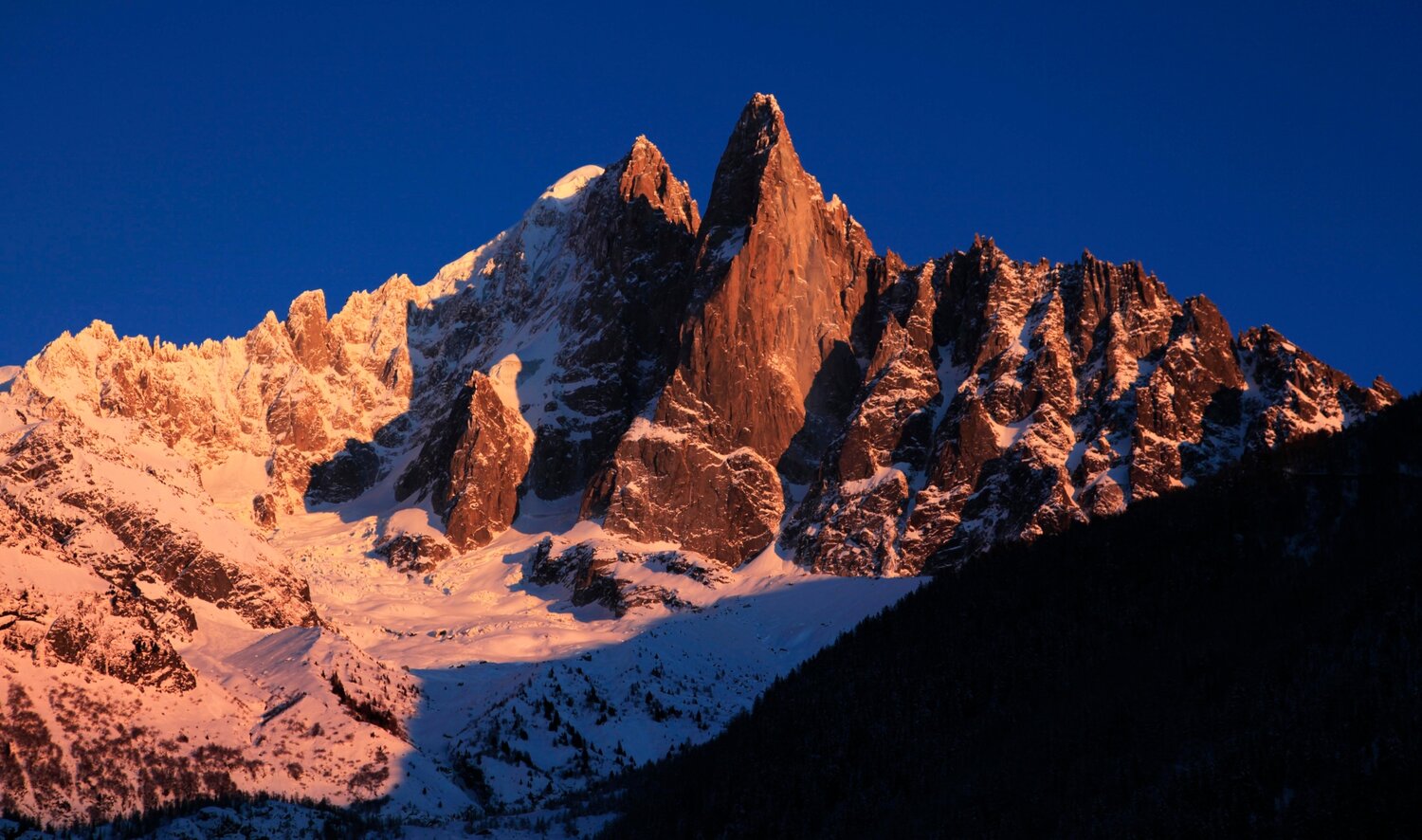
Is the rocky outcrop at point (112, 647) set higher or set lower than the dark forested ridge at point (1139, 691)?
higher

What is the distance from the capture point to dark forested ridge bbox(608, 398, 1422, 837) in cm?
8869

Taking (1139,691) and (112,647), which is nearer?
(1139,691)

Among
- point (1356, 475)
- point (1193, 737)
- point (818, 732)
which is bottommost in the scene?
point (1193, 737)

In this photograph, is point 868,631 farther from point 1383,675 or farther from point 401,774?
point 1383,675

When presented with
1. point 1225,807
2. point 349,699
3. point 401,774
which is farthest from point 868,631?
point 1225,807

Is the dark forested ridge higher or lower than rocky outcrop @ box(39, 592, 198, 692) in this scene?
lower

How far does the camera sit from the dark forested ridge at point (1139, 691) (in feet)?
291

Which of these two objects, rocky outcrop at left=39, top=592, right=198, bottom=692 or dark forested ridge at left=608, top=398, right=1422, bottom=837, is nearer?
dark forested ridge at left=608, top=398, right=1422, bottom=837

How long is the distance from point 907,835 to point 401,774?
2701 inches

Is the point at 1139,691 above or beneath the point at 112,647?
beneath

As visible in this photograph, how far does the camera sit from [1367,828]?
261 feet

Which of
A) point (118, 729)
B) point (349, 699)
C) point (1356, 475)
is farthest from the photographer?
point (349, 699)

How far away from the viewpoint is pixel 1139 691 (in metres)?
110

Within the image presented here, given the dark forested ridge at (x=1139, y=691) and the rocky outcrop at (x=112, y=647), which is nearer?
the dark forested ridge at (x=1139, y=691)
